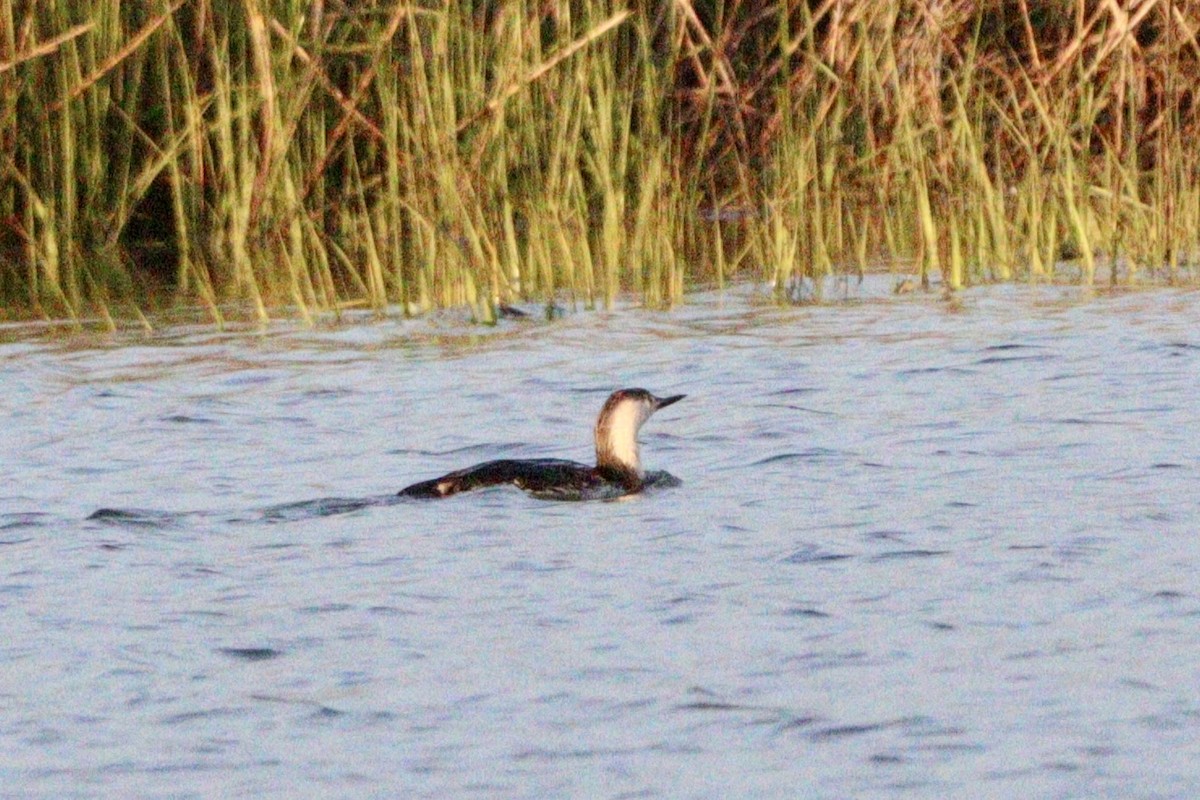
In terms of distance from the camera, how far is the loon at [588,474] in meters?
5.53

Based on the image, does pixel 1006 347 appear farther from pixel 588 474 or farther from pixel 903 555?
pixel 903 555

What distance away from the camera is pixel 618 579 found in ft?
15.4

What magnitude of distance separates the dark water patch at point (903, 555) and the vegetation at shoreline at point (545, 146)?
11.6 feet

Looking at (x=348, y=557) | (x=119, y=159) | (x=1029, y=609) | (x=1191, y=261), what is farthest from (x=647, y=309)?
(x=1029, y=609)

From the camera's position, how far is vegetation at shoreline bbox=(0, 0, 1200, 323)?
8.66 meters

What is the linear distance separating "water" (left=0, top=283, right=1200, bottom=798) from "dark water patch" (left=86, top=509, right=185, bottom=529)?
0.05 feet

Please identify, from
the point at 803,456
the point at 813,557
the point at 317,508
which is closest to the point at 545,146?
the point at 803,456

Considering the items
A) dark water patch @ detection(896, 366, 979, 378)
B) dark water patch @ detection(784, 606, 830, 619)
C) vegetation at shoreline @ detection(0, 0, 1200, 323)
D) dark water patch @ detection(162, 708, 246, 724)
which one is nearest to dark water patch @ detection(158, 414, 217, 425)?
vegetation at shoreline @ detection(0, 0, 1200, 323)

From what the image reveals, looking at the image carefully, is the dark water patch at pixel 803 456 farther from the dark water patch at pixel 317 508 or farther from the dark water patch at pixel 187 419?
the dark water patch at pixel 187 419

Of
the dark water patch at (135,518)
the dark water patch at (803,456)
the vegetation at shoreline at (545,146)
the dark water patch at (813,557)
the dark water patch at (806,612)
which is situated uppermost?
the vegetation at shoreline at (545,146)

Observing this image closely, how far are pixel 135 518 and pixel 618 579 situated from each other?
4.30 feet

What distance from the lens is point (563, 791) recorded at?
339cm

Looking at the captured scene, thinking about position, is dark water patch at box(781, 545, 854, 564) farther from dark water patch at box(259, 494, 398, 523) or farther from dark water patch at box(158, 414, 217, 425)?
dark water patch at box(158, 414, 217, 425)

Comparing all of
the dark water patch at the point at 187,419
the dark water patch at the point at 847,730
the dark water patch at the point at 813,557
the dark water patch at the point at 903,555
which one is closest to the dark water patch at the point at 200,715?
the dark water patch at the point at 847,730
